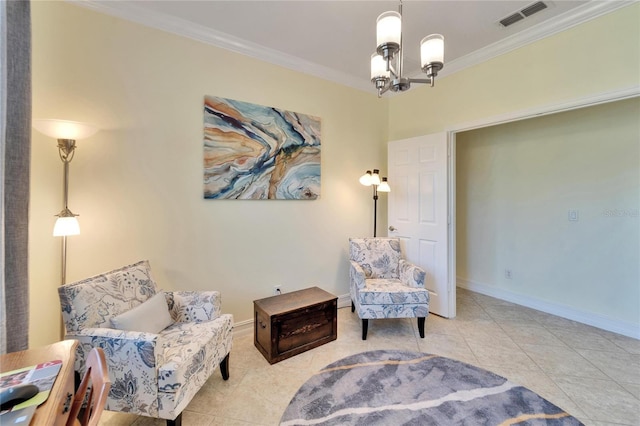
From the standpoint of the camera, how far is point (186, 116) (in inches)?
92.8

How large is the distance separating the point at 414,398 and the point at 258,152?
7.89 feet

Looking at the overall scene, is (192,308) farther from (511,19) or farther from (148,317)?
(511,19)

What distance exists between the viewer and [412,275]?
8.80ft

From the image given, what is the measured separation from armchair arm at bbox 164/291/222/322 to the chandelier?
195cm

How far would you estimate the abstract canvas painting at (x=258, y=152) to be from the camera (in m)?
2.47

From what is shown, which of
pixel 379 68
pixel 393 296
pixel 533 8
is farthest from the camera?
pixel 393 296

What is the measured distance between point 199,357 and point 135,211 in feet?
4.28

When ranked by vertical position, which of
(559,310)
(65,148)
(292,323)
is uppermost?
(65,148)

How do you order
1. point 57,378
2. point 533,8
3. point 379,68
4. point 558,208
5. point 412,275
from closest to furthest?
point 57,378, point 379,68, point 533,8, point 412,275, point 558,208

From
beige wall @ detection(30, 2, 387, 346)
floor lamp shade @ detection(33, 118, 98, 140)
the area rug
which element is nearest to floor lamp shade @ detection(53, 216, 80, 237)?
beige wall @ detection(30, 2, 387, 346)

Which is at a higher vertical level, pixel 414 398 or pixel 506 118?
pixel 506 118

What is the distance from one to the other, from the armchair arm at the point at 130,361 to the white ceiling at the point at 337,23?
2.36 m

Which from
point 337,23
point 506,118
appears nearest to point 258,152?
point 337,23

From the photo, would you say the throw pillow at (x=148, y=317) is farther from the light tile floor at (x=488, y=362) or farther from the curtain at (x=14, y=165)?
the light tile floor at (x=488, y=362)
